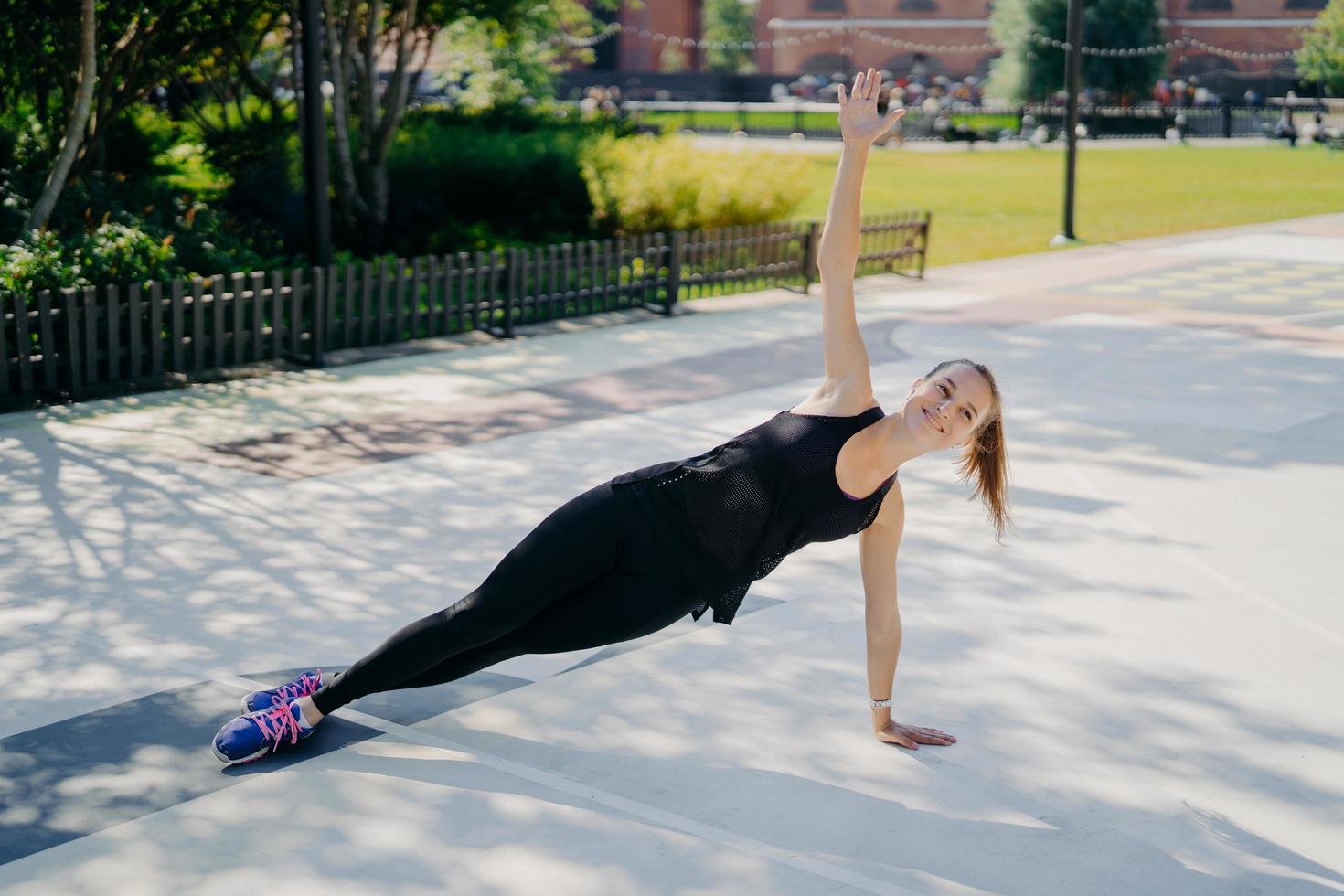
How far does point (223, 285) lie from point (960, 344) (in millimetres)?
6349

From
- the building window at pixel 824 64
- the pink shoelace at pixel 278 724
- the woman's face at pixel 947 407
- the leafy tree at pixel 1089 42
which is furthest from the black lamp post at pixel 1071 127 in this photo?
the building window at pixel 824 64

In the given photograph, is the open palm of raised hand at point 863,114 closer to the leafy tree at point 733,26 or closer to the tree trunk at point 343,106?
the tree trunk at point 343,106

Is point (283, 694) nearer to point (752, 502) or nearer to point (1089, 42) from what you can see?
point (752, 502)

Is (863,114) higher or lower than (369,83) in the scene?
lower

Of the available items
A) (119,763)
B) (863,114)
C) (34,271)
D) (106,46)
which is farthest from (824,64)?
(119,763)

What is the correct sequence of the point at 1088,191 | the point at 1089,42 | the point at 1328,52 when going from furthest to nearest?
the point at 1089,42 < the point at 1328,52 < the point at 1088,191

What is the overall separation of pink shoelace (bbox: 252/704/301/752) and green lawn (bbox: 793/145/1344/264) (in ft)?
52.4

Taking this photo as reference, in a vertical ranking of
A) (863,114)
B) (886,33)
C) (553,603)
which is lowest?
(553,603)

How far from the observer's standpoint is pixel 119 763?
4.75m

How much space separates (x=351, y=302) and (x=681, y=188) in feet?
21.5

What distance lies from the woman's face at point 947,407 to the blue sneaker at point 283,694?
2247 millimetres

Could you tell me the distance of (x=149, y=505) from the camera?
25.7ft

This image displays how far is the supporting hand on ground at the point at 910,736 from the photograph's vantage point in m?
4.99

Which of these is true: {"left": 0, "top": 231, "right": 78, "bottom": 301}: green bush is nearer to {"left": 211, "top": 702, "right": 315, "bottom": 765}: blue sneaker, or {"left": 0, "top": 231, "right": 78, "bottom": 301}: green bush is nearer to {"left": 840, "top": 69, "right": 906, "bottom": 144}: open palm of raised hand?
{"left": 211, "top": 702, "right": 315, "bottom": 765}: blue sneaker
